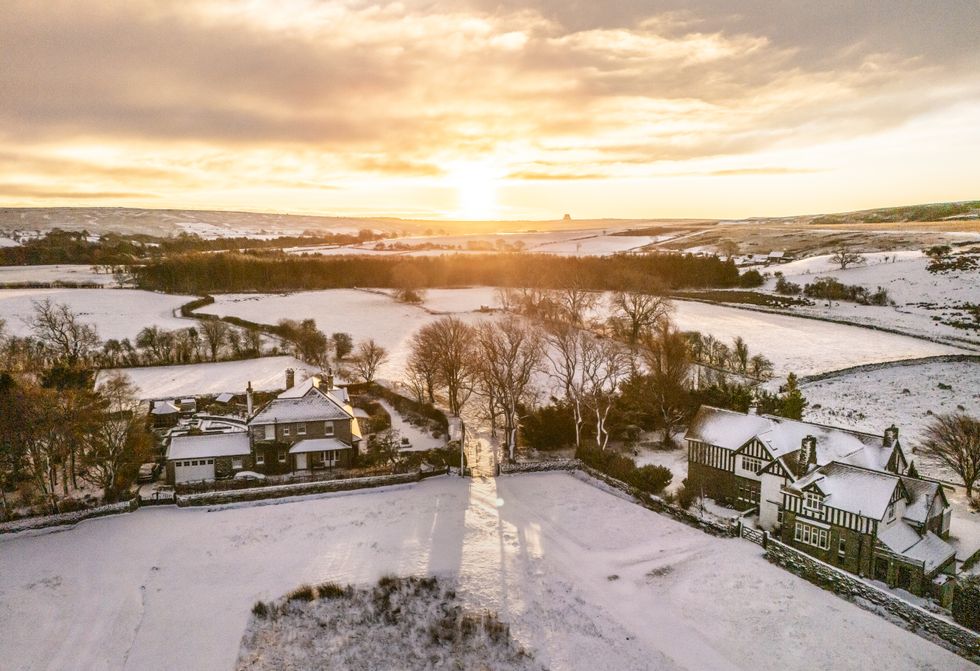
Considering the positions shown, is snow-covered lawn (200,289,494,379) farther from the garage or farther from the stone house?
the stone house

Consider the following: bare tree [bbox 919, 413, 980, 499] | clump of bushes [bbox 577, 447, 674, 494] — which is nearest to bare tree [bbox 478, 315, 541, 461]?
clump of bushes [bbox 577, 447, 674, 494]

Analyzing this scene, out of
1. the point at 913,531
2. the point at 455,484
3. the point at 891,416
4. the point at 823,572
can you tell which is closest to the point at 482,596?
the point at 455,484

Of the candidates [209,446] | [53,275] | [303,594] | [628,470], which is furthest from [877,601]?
[53,275]

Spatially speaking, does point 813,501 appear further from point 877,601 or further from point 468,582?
point 468,582

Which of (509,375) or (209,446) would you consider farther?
(509,375)

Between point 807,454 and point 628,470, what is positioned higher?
point 807,454

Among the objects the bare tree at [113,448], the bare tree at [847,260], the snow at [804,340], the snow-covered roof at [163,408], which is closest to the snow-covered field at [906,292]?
the bare tree at [847,260]

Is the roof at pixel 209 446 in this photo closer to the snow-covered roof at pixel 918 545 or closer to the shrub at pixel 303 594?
the shrub at pixel 303 594

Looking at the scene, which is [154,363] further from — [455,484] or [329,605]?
[329,605]
